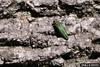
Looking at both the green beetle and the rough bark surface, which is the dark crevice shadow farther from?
the green beetle

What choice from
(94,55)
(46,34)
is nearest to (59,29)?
(46,34)

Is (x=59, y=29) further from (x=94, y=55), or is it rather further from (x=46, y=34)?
(x=94, y=55)

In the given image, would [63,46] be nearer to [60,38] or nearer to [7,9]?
[60,38]

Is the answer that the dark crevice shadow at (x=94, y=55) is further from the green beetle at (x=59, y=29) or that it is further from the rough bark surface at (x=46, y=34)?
the green beetle at (x=59, y=29)

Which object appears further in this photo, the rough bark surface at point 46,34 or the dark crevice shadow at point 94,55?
the dark crevice shadow at point 94,55

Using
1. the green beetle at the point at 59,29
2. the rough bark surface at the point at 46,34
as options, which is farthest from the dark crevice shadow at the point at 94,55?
the green beetle at the point at 59,29
